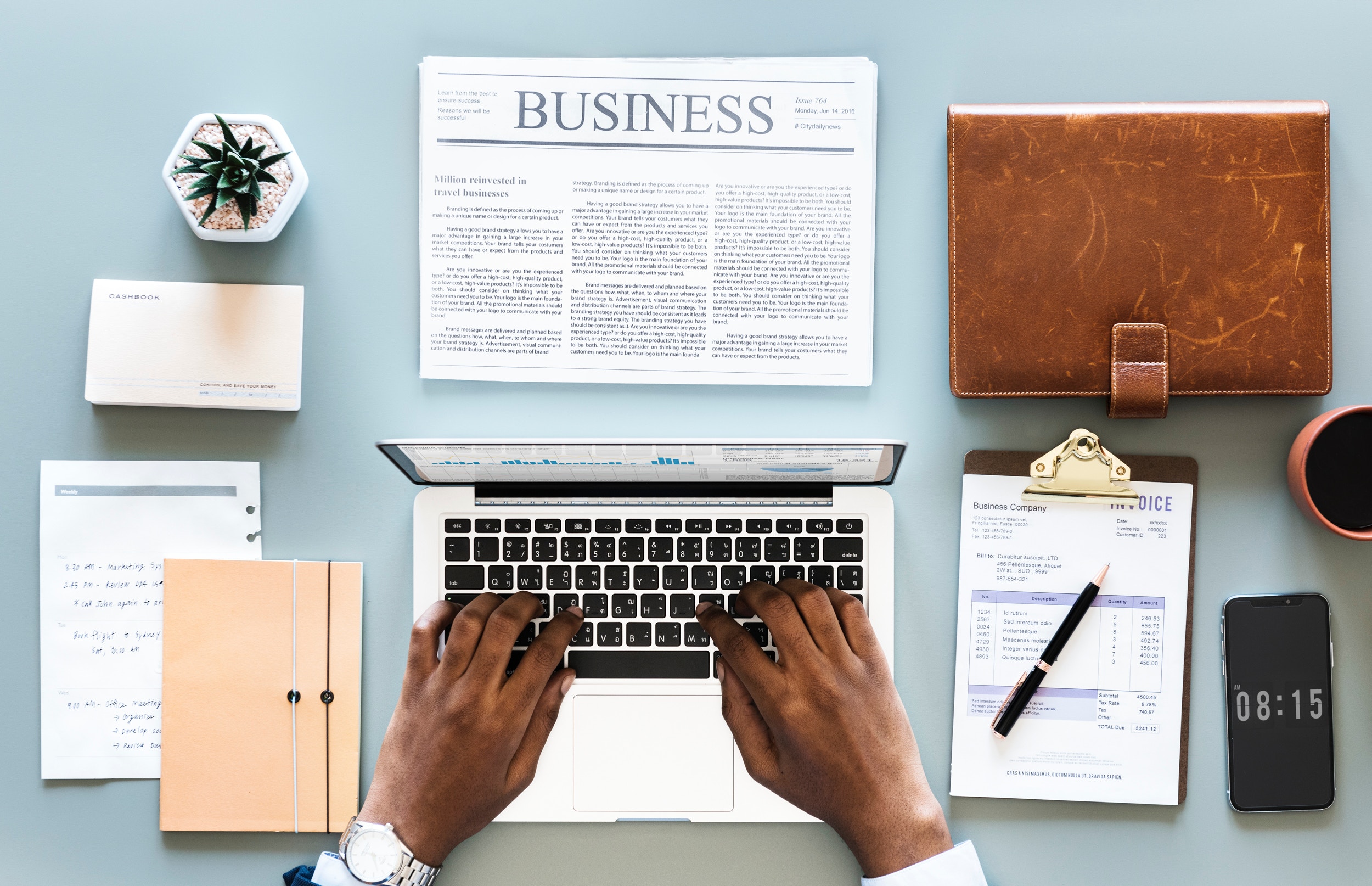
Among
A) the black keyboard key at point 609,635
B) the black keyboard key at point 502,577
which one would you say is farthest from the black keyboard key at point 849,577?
the black keyboard key at point 502,577

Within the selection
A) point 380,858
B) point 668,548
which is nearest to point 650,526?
point 668,548

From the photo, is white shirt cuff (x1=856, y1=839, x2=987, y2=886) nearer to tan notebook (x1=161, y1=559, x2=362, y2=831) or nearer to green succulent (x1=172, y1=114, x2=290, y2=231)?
tan notebook (x1=161, y1=559, x2=362, y2=831)

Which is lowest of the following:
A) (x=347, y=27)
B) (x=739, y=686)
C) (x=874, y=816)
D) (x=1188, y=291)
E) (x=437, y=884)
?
(x=437, y=884)

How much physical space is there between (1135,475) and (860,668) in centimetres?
37

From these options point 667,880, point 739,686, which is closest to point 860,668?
point 739,686

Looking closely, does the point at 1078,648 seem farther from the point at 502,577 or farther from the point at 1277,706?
the point at 502,577

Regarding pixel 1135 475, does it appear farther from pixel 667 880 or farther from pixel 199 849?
pixel 199 849

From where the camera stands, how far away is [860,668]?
2.45ft

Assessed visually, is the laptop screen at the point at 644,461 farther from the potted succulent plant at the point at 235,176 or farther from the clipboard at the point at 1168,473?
the potted succulent plant at the point at 235,176

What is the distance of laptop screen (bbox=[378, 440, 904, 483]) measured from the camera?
0.70 meters

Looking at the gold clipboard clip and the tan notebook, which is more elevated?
the gold clipboard clip

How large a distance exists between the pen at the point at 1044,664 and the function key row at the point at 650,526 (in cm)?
24

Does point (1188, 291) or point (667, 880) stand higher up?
point (1188, 291)

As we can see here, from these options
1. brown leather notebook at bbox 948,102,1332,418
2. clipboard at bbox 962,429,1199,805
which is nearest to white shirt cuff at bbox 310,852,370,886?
clipboard at bbox 962,429,1199,805
